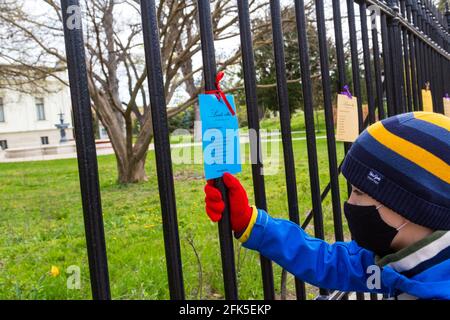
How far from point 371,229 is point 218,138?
0.44 metres

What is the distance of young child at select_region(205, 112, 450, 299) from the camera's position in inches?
41.1

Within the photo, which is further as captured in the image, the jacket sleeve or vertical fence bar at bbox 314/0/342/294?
vertical fence bar at bbox 314/0/342/294

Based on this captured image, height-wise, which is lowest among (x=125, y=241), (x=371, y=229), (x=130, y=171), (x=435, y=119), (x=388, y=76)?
(x=125, y=241)

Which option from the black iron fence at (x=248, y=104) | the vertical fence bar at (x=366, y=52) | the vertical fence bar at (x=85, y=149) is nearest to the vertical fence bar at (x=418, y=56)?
the black iron fence at (x=248, y=104)

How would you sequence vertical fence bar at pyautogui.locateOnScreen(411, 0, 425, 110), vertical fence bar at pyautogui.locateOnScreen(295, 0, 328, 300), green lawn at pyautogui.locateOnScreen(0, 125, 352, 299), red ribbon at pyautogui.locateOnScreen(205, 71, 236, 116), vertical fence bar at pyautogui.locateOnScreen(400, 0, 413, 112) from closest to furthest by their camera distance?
red ribbon at pyautogui.locateOnScreen(205, 71, 236, 116), vertical fence bar at pyautogui.locateOnScreen(295, 0, 328, 300), vertical fence bar at pyautogui.locateOnScreen(400, 0, 413, 112), vertical fence bar at pyautogui.locateOnScreen(411, 0, 425, 110), green lawn at pyautogui.locateOnScreen(0, 125, 352, 299)

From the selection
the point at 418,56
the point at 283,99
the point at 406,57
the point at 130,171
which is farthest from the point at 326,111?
the point at 130,171

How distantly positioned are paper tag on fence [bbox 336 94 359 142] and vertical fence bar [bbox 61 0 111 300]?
108 cm

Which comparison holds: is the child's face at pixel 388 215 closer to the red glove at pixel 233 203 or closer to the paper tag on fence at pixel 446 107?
the red glove at pixel 233 203

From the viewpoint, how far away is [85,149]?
82 cm

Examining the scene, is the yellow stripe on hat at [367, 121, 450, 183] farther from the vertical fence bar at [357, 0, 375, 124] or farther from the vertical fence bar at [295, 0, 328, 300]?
the vertical fence bar at [357, 0, 375, 124]

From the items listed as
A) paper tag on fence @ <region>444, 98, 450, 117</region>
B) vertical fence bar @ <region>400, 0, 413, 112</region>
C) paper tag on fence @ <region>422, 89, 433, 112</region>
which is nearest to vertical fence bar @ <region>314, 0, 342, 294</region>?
vertical fence bar @ <region>400, 0, 413, 112</region>

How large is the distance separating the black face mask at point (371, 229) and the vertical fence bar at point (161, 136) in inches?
18.3

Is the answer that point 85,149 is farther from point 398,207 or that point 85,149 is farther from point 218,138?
point 398,207
